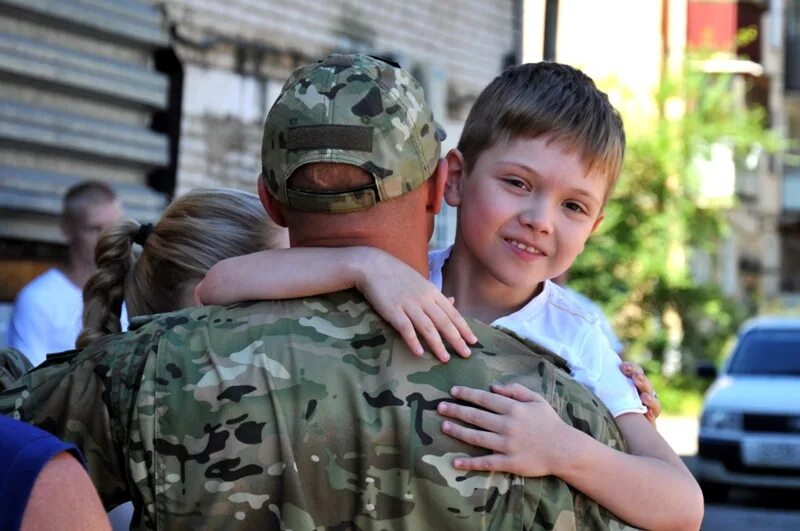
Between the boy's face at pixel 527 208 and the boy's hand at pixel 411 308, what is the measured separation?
58cm

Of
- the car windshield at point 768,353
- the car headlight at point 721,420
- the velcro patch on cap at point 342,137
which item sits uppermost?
the velcro patch on cap at point 342,137

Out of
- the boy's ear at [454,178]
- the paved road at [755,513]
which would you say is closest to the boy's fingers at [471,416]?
the boy's ear at [454,178]

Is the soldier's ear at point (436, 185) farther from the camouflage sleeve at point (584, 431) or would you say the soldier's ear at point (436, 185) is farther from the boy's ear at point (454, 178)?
the boy's ear at point (454, 178)

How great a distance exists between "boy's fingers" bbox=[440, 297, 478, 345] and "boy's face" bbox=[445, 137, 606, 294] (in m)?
0.57

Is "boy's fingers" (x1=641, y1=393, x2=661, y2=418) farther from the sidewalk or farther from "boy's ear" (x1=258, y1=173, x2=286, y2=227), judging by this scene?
the sidewalk

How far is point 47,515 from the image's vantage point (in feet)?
5.99

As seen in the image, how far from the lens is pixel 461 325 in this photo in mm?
2332

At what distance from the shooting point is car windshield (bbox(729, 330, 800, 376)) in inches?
574

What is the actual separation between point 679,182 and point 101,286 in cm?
2129

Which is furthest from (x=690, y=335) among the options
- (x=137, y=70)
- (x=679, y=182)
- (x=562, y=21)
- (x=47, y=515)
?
(x=47, y=515)

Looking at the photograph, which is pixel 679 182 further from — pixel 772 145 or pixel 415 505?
pixel 415 505

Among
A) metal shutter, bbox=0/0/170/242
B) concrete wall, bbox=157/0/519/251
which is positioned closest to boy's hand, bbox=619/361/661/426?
metal shutter, bbox=0/0/170/242

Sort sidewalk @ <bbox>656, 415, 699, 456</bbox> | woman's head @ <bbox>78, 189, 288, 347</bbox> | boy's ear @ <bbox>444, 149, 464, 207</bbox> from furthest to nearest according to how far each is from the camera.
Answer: sidewalk @ <bbox>656, 415, 699, 456</bbox> < woman's head @ <bbox>78, 189, 288, 347</bbox> < boy's ear @ <bbox>444, 149, 464, 207</bbox>

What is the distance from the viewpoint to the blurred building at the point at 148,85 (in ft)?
28.2
